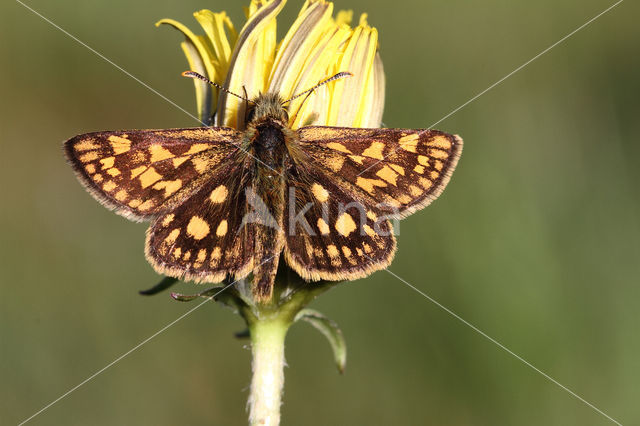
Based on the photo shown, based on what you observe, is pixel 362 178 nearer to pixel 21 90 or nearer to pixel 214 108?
pixel 214 108

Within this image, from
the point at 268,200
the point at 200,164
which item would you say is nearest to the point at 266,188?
the point at 268,200

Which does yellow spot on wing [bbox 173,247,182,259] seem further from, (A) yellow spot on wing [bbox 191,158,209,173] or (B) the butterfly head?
(B) the butterfly head

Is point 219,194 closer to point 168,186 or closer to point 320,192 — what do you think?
point 168,186

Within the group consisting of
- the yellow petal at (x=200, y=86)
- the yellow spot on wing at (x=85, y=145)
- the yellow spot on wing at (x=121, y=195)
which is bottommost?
the yellow spot on wing at (x=121, y=195)

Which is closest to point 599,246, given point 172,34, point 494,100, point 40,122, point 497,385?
point 497,385

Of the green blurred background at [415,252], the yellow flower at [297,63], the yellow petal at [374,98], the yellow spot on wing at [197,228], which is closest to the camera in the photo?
the yellow spot on wing at [197,228]

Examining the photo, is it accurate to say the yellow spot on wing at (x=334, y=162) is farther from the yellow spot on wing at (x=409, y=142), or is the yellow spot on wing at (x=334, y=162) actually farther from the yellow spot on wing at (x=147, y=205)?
the yellow spot on wing at (x=147, y=205)

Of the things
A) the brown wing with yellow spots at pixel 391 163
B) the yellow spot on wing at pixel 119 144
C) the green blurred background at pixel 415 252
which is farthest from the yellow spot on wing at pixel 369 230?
the green blurred background at pixel 415 252

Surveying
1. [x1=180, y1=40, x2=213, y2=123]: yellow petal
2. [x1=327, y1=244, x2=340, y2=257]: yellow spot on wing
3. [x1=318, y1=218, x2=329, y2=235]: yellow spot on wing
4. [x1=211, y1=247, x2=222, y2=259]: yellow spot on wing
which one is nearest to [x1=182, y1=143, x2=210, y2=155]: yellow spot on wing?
[x1=180, y1=40, x2=213, y2=123]: yellow petal
